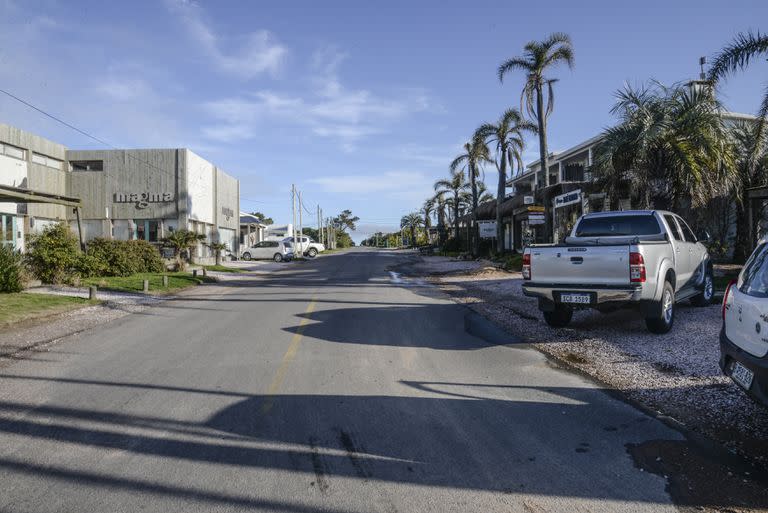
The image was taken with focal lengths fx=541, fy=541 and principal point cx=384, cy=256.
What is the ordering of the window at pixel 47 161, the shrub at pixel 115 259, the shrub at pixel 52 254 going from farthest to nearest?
the window at pixel 47 161 → the shrub at pixel 115 259 → the shrub at pixel 52 254

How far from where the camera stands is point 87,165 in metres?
33.8

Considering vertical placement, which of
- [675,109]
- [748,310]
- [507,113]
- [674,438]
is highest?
[507,113]

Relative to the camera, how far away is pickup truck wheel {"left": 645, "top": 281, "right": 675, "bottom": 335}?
832 centimetres

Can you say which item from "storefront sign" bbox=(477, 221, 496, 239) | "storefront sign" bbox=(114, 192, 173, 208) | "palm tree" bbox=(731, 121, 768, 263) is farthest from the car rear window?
"storefront sign" bbox=(114, 192, 173, 208)

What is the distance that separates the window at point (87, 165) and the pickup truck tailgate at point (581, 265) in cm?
3223

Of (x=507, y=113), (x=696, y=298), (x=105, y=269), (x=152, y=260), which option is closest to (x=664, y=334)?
(x=696, y=298)

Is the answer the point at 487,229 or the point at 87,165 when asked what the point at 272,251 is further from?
the point at 487,229

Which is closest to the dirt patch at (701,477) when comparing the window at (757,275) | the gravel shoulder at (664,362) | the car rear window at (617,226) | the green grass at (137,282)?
the gravel shoulder at (664,362)

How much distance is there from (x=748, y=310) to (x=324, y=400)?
12.7 ft

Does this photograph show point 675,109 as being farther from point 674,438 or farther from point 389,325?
point 674,438

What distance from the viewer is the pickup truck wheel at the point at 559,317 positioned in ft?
31.6

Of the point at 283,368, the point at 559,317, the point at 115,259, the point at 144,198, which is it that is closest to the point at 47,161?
the point at 144,198

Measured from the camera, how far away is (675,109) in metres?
15.7

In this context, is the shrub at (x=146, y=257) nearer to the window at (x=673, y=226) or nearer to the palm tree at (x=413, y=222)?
the window at (x=673, y=226)
